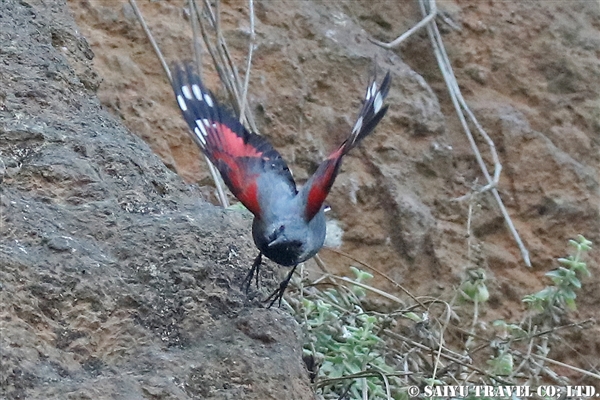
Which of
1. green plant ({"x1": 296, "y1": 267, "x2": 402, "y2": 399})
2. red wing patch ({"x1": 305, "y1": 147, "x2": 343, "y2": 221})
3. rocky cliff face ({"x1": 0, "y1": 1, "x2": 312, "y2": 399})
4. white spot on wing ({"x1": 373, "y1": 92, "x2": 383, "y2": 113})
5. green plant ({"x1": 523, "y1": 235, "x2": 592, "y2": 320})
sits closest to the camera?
rocky cliff face ({"x1": 0, "y1": 1, "x2": 312, "y2": 399})

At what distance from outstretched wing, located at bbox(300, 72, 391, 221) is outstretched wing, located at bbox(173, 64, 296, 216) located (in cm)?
12

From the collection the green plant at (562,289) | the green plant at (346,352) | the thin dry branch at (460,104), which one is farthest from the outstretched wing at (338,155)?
the thin dry branch at (460,104)

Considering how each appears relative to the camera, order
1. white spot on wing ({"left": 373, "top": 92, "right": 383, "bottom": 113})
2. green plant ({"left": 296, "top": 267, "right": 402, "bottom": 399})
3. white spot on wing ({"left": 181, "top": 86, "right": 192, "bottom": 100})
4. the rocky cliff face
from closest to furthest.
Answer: the rocky cliff face, white spot on wing ({"left": 373, "top": 92, "right": 383, "bottom": 113}), white spot on wing ({"left": 181, "top": 86, "right": 192, "bottom": 100}), green plant ({"left": 296, "top": 267, "right": 402, "bottom": 399})

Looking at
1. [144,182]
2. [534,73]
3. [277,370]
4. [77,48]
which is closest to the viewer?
[277,370]

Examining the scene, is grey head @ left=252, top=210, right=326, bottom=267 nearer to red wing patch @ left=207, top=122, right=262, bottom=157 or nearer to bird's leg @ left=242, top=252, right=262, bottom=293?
bird's leg @ left=242, top=252, right=262, bottom=293

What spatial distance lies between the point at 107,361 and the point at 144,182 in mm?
515

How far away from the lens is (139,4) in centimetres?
327

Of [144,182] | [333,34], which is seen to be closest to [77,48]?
[144,182]

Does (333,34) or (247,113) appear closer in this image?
(247,113)

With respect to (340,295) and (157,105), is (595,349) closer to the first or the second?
(340,295)

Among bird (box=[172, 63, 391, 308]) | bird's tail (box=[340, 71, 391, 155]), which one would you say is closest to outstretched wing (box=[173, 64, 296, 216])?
bird (box=[172, 63, 391, 308])

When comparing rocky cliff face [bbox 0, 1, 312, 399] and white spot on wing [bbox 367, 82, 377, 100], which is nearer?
rocky cliff face [bbox 0, 1, 312, 399]

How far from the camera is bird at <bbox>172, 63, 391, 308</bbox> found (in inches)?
72.5

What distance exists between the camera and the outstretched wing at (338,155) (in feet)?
5.82
